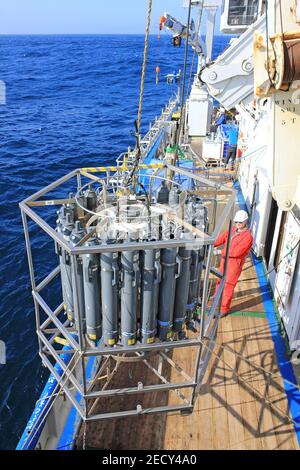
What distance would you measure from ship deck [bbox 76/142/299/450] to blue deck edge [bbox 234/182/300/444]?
0.26 ft

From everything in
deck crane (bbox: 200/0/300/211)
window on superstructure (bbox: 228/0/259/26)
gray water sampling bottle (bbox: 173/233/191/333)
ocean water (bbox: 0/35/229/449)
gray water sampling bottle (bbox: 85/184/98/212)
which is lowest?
ocean water (bbox: 0/35/229/449)

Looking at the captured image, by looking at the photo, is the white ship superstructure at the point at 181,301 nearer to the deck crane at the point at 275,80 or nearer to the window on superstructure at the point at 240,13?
the deck crane at the point at 275,80

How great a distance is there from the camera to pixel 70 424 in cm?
605

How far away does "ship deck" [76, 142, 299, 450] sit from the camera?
582 centimetres

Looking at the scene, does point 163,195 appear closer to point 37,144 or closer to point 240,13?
point 240,13

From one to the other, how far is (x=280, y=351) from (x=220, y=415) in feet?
6.69

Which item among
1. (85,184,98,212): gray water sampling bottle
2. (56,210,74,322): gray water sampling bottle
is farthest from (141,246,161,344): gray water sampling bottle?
(85,184,98,212): gray water sampling bottle

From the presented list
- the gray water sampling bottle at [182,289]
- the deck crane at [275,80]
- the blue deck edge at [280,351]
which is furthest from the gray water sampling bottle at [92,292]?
the deck crane at [275,80]

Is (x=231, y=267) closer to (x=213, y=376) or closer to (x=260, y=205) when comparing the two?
(x=213, y=376)

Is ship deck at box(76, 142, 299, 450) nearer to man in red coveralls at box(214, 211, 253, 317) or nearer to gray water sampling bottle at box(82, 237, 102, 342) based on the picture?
man in red coveralls at box(214, 211, 253, 317)

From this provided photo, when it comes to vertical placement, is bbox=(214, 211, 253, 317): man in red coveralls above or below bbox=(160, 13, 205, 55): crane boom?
below

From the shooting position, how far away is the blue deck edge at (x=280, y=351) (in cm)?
638

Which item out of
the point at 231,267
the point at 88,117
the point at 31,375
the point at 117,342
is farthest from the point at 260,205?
the point at 88,117

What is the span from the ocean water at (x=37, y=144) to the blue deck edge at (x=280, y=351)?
5.27m
